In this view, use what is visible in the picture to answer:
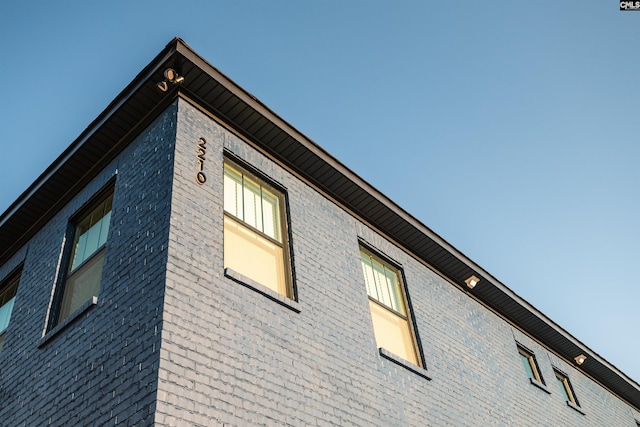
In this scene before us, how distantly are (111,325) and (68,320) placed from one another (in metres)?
0.96

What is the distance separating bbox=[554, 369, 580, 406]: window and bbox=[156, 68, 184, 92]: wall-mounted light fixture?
38.1 feet

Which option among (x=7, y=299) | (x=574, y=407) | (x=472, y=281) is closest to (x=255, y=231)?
(x=7, y=299)

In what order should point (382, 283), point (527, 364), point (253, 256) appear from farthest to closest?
1. point (527, 364)
2. point (382, 283)
3. point (253, 256)

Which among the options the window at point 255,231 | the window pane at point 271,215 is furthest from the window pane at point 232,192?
the window pane at point 271,215

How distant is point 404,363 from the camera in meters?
8.23

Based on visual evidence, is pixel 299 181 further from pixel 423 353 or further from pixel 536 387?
pixel 536 387

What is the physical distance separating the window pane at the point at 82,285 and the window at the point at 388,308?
4063 millimetres

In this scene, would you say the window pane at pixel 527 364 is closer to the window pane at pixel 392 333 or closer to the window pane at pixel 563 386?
the window pane at pixel 563 386

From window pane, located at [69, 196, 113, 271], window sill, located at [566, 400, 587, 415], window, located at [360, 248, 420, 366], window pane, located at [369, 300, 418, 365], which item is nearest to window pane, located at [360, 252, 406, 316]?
window, located at [360, 248, 420, 366]

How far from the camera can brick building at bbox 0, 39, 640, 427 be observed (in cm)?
568

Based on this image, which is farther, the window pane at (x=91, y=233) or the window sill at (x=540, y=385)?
the window sill at (x=540, y=385)

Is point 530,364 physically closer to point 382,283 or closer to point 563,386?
point 563,386

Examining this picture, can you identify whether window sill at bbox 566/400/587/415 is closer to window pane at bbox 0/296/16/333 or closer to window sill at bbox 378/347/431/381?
window sill at bbox 378/347/431/381

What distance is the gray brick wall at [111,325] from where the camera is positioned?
5.39 meters
